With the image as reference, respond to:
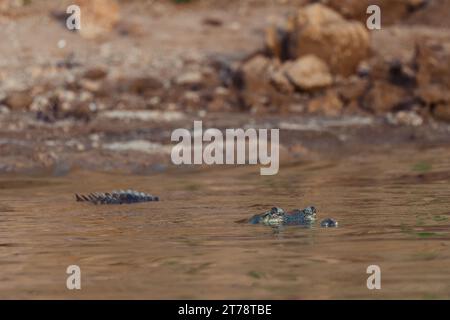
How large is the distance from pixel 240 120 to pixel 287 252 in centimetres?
727

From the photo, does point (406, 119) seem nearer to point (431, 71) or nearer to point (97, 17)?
point (431, 71)

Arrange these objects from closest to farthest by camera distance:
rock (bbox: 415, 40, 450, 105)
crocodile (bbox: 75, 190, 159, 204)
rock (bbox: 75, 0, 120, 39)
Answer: crocodile (bbox: 75, 190, 159, 204) → rock (bbox: 415, 40, 450, 105) → rock (bbox: 75, 0, 120, 39)

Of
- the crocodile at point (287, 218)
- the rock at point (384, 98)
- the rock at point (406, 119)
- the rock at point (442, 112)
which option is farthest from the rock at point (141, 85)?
the crocodile at point (287, 218)

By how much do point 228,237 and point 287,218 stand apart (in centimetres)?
72

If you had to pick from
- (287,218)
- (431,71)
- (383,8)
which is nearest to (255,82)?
(431,71)

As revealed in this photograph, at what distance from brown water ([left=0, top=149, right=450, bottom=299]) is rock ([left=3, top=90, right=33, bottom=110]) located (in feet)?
9.88

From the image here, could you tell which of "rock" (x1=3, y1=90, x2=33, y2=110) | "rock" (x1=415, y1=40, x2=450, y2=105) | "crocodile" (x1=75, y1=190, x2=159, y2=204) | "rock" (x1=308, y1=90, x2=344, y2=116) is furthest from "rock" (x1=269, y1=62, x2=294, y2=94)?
"crocodile" (x1=75, y1=190, x2=159, y2=204)

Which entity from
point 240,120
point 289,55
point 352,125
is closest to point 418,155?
point 352,125

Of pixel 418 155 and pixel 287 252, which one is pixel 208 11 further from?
pixel 287 252

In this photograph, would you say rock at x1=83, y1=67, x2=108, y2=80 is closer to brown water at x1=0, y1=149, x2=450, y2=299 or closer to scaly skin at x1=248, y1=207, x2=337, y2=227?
brown water at x1=0, y1=149, x2=450, y2=299

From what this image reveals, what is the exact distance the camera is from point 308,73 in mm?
15312

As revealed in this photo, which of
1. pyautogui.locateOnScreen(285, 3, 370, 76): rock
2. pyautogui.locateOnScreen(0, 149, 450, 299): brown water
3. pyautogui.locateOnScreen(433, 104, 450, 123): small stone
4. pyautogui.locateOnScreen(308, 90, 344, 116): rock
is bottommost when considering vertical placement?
pyautogui.locateOnScreen(0, 149, 450, 299): brown water

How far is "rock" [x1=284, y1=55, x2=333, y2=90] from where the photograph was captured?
1523 cm

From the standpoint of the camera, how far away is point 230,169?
1231 cm
